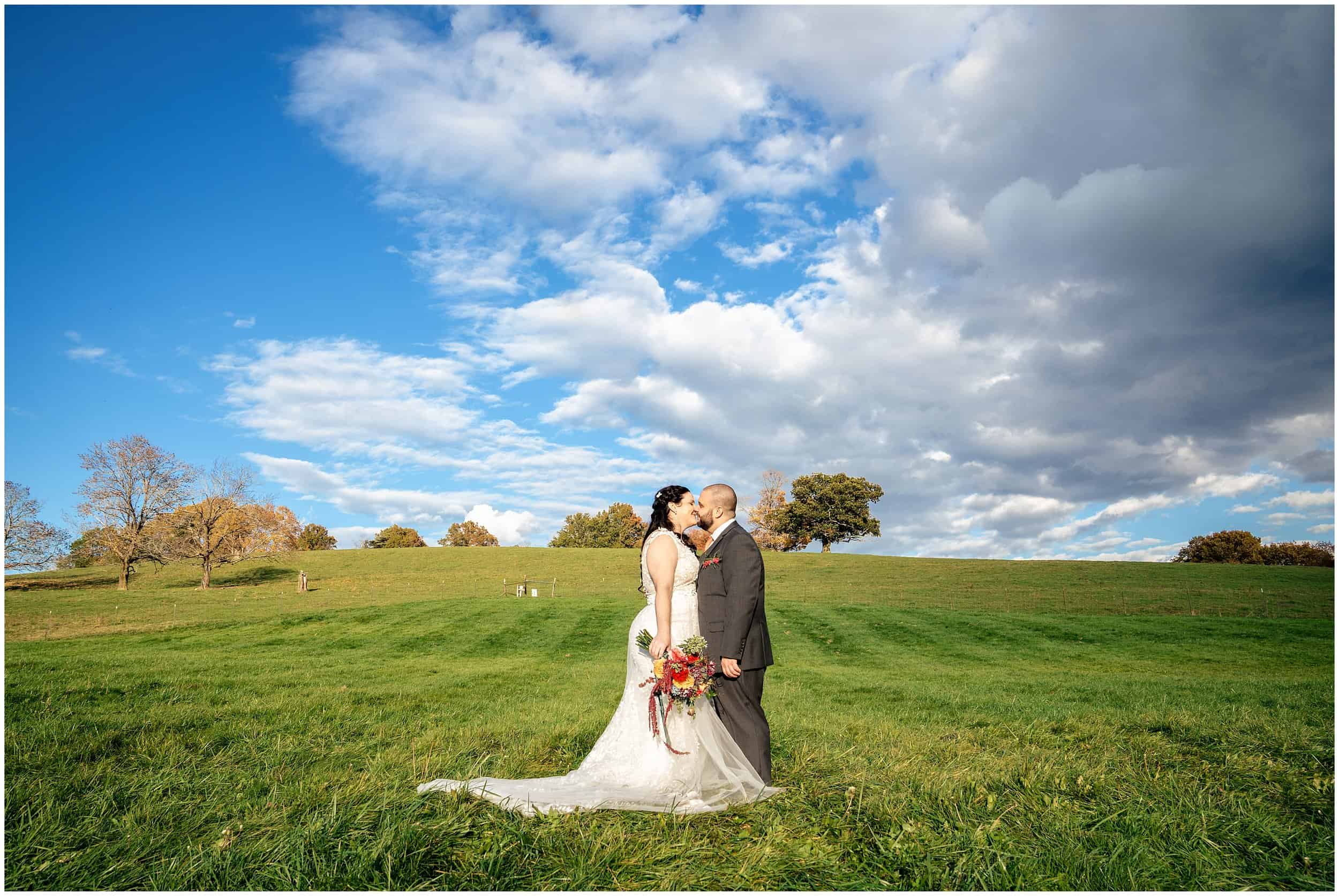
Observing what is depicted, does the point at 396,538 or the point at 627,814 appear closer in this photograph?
the point at 627,814

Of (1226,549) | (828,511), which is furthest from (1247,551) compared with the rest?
(828,511)

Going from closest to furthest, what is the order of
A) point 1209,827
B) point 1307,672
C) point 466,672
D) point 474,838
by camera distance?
point 474,838 < point 1209,827 < point 466,672 < point 1307,672

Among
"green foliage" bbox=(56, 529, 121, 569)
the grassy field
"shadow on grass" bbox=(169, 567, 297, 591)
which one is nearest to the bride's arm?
the grassy field

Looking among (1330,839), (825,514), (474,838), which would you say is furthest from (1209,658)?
(825,514)

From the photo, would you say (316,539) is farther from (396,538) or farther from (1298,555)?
(1298,555)

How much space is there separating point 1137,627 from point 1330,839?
3032 cm

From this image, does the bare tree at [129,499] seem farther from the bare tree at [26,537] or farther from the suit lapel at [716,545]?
the suit lapel at [716,545]

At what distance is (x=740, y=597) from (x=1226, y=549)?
305 ft

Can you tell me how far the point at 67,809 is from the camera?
5.48 metres

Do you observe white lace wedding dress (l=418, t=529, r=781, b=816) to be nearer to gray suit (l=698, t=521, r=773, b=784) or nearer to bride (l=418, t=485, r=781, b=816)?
bride (l=418, t=485, r=781, b=816)

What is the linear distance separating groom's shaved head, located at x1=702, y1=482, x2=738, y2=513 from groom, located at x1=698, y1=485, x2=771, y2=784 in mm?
11

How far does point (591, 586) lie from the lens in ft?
172

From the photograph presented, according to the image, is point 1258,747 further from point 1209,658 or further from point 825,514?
point 825,514

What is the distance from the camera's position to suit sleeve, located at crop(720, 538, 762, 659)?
6.62m
